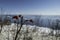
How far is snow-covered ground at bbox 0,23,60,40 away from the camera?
2146 millimetres

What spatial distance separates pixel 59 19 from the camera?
2227 millimetres

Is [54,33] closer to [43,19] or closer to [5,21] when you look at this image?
[43,19]

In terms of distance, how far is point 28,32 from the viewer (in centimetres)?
217

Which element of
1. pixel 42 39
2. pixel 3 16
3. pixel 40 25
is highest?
pixel 3 16

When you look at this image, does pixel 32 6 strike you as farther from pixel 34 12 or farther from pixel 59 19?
pixel 59 19

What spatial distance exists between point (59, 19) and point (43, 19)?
0.26 meters

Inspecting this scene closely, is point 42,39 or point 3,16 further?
point 42,39

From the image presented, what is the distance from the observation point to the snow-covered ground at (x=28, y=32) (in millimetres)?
2146

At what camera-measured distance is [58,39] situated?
2.28 m

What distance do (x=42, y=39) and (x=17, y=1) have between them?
0.74 m

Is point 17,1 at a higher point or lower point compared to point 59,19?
higher

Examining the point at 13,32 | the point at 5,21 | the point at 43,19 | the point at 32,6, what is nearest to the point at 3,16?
the point at 5,21

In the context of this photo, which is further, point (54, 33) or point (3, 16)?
point (54, 33)

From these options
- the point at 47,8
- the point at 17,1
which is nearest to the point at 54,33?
the point at 47,8
